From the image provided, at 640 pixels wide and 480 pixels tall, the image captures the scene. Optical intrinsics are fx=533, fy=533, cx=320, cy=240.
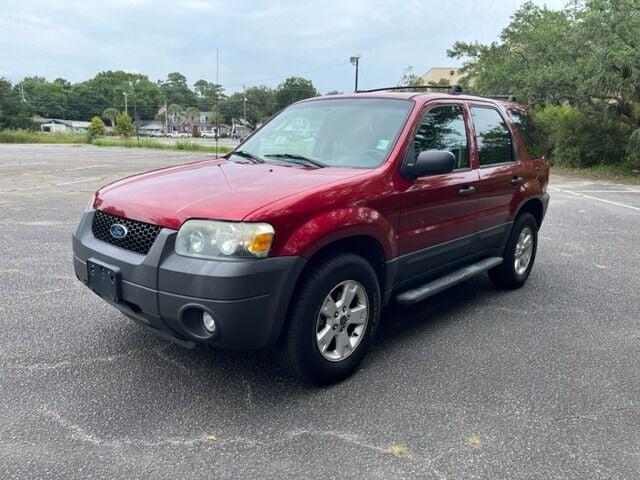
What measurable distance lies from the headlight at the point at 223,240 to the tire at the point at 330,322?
1.29ft

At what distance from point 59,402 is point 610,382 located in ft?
10.6

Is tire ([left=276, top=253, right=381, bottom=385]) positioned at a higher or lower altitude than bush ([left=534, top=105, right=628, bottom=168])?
lower

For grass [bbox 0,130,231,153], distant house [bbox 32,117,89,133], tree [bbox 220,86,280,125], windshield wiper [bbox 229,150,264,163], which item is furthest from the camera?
distant house [bbox 32,117,89,133]

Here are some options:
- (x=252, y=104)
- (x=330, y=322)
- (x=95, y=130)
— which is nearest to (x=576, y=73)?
(x=330, y=322)

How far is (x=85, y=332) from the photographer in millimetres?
3844

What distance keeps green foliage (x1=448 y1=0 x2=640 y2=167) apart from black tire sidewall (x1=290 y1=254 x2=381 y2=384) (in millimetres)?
15513

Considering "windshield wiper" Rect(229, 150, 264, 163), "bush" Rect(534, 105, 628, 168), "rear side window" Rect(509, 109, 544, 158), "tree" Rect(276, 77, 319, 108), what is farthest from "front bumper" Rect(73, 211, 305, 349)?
"tree" Rect(276, 77, 319, 108)

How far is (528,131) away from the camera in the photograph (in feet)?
17.2

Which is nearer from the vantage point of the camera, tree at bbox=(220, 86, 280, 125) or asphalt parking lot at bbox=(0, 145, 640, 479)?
asphalt parking lot at bbox=(0, 145, 640, 479)

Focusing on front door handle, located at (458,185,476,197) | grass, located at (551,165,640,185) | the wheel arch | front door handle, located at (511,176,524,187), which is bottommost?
grass, located at (551,165,640,185)

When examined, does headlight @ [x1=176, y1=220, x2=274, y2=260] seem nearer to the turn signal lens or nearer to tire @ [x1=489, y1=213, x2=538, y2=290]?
the turn signal lens

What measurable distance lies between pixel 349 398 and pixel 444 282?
1.33 meters

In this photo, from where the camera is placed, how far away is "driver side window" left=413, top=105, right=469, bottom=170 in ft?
12.3

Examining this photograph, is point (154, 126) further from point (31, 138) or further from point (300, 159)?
point (300, 159)
